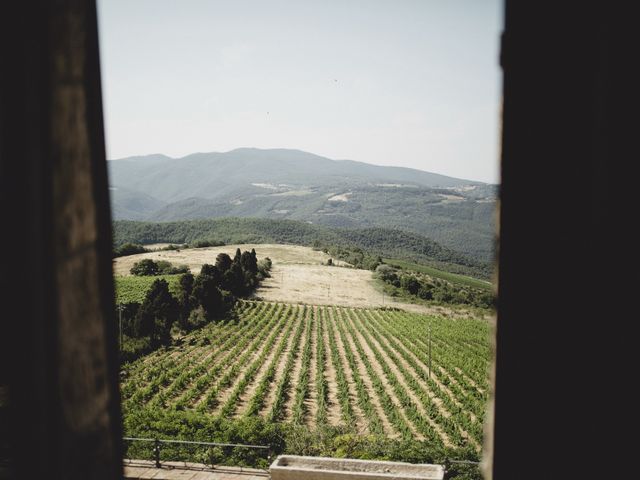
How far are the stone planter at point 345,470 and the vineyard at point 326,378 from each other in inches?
314

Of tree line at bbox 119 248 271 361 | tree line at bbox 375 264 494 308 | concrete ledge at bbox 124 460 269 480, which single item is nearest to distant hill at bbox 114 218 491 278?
tree line at bbox 375 264 494 308

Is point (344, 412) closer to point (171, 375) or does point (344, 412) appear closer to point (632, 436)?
point (171, 375)

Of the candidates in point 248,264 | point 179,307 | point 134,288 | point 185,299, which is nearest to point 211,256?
point 248,264

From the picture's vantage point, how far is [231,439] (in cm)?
1471

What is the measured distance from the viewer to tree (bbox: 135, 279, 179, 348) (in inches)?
1323

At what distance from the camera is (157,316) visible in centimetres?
3662

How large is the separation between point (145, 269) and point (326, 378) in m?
44.4

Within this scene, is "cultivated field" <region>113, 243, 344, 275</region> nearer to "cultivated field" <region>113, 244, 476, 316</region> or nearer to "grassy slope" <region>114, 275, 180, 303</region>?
"cultivated field" <region>113, 244, 476, 316</region>

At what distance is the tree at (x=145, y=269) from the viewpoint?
63.7 m

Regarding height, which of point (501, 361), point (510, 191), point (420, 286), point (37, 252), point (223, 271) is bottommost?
point (420, 286)

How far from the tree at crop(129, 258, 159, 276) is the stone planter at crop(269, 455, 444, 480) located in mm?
60171

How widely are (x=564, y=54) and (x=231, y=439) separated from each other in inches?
615

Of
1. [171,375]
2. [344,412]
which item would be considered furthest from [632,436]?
[171,375]

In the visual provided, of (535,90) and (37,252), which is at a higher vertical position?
(535,90)
